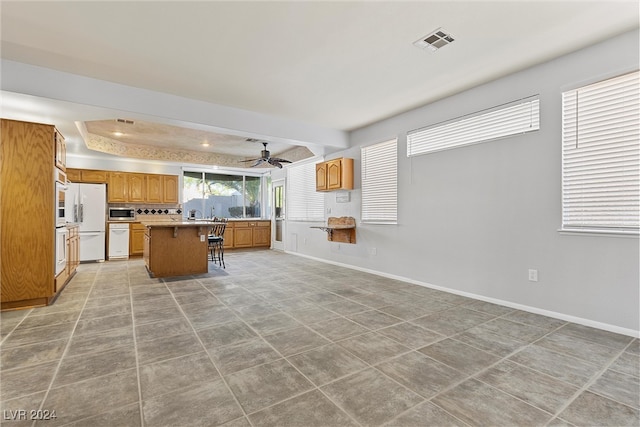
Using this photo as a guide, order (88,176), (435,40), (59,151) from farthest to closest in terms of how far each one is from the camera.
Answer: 1. (88,176)
2. (59,151)
3. (435,40)

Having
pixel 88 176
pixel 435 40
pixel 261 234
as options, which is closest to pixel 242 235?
pixel 261 234

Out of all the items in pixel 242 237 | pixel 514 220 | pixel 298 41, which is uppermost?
pixel 298 41

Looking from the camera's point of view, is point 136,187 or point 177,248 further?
point 136,187

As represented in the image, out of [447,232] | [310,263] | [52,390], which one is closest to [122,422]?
[52,390]

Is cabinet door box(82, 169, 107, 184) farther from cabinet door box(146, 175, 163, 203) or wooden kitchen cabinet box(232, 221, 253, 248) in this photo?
wooden kitchen cabinet box(232, 221, 253, 248)

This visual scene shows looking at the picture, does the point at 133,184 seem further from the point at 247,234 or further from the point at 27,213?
the point at 27,213

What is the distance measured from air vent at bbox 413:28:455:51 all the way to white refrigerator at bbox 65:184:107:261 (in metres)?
7.41

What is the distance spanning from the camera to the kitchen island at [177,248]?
5.14m

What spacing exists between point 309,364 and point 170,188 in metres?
7.55

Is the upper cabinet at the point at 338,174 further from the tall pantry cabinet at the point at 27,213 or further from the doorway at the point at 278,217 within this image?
the tall pantry cabinet at the point at 27,213

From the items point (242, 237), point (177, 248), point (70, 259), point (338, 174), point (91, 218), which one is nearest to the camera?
point (70, 259)

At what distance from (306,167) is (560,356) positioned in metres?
6.40

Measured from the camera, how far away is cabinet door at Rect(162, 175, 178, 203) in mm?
8211

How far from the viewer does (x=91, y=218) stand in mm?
6863
